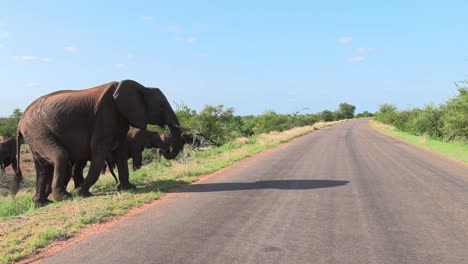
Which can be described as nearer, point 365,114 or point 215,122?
point 215,122

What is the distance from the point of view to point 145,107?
33.9 feet

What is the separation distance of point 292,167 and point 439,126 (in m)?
23.4

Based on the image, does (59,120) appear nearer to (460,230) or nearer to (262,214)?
(262,214)

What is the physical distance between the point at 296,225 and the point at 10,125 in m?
41.6

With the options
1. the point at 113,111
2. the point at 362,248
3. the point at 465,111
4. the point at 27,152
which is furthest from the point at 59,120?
the point at 27,152

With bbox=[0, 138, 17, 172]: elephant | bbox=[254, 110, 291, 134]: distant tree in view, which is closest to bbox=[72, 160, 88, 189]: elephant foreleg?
bbox=[0, 138, 17, 172]: elephant

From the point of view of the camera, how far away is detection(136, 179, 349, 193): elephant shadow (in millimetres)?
9805

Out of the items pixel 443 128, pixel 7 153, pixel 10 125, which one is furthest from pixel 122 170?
pixel 10 125

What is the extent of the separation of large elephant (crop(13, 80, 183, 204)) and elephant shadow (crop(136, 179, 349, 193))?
93 centimetres

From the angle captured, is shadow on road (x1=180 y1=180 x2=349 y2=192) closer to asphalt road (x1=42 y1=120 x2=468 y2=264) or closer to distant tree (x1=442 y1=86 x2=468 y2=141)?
asphalt road (x1=42 y1=120 x2=468 y2=264)

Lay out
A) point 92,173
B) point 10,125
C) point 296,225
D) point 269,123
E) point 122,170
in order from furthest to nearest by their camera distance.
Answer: point 269,123 → point 10,125 → point 122,170 → point 92,173 → point 296,225

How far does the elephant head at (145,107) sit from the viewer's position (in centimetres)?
964

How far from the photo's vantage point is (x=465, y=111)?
22969 mm

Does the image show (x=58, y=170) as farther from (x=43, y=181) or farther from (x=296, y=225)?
(x=296, y=225)
